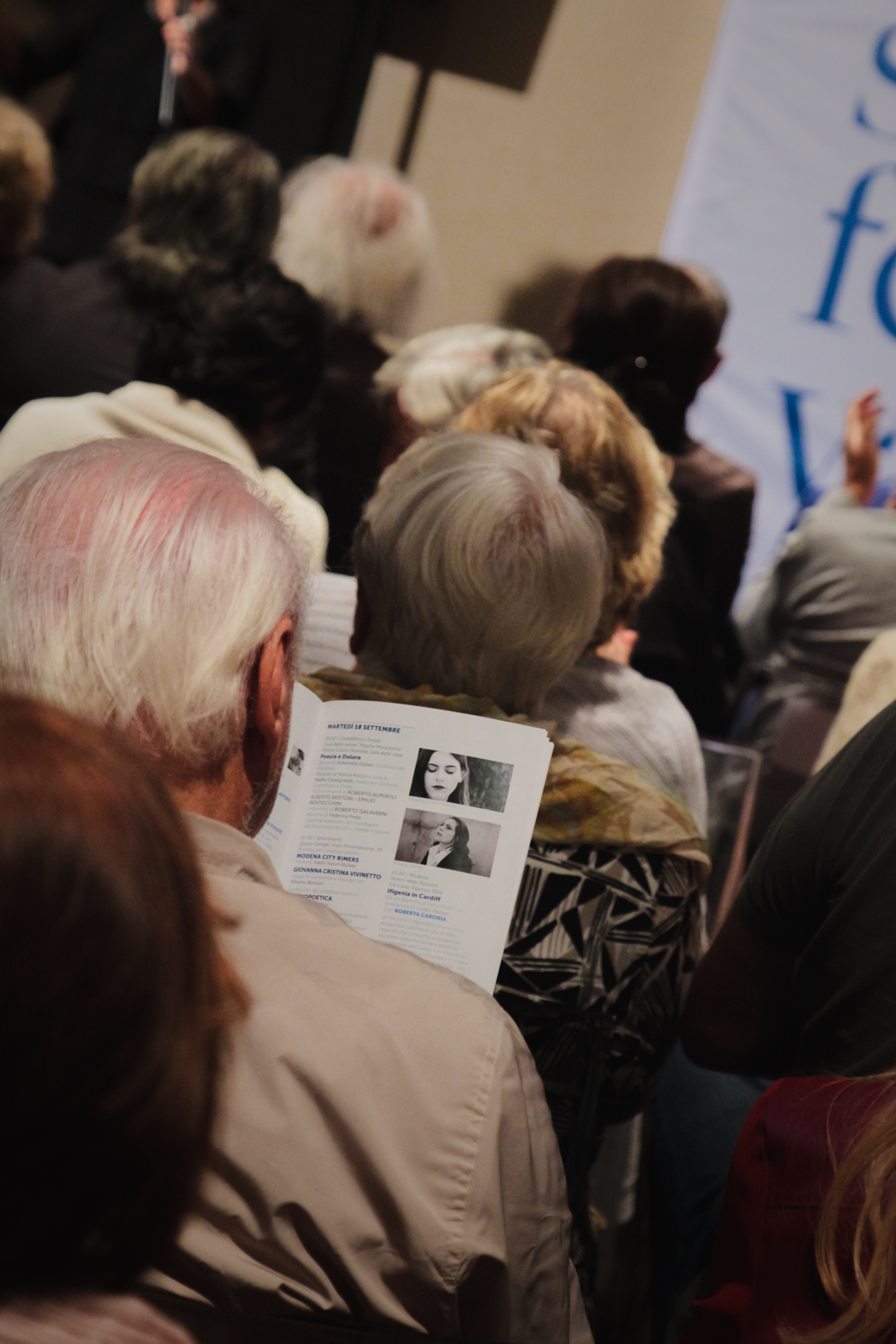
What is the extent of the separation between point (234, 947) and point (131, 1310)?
0.35 metres

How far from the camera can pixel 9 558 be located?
110 cm

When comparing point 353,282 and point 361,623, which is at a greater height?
point 353,282

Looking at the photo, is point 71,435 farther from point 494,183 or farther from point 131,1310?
point 494,183

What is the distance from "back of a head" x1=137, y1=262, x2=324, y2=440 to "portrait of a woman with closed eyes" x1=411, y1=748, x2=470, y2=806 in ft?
4.31

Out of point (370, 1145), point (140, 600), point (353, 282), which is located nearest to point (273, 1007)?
point (370, 1145)

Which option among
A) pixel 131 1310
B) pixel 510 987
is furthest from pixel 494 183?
pixel 131 1310

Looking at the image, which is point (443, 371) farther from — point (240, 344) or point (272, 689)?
point (272, 689)

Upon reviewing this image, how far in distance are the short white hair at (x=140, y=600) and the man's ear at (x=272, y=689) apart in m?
0.02

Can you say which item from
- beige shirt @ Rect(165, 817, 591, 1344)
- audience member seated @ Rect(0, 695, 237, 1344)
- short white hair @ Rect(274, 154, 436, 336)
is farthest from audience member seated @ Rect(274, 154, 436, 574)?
Answer: audience member seated @ Rect(0, 695, 237, 1344)

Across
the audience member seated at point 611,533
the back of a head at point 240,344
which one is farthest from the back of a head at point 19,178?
the audience member seated at point 611,533

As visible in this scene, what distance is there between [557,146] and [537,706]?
3.01 meters

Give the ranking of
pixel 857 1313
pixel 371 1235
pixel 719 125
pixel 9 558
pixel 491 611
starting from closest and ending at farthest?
pixel 857 1313, pixel 371 1235, pixel 9 558, pixel 491 611, pixel 719 125

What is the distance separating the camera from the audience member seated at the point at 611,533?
1.75 metres

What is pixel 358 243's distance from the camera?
3.22 meters
